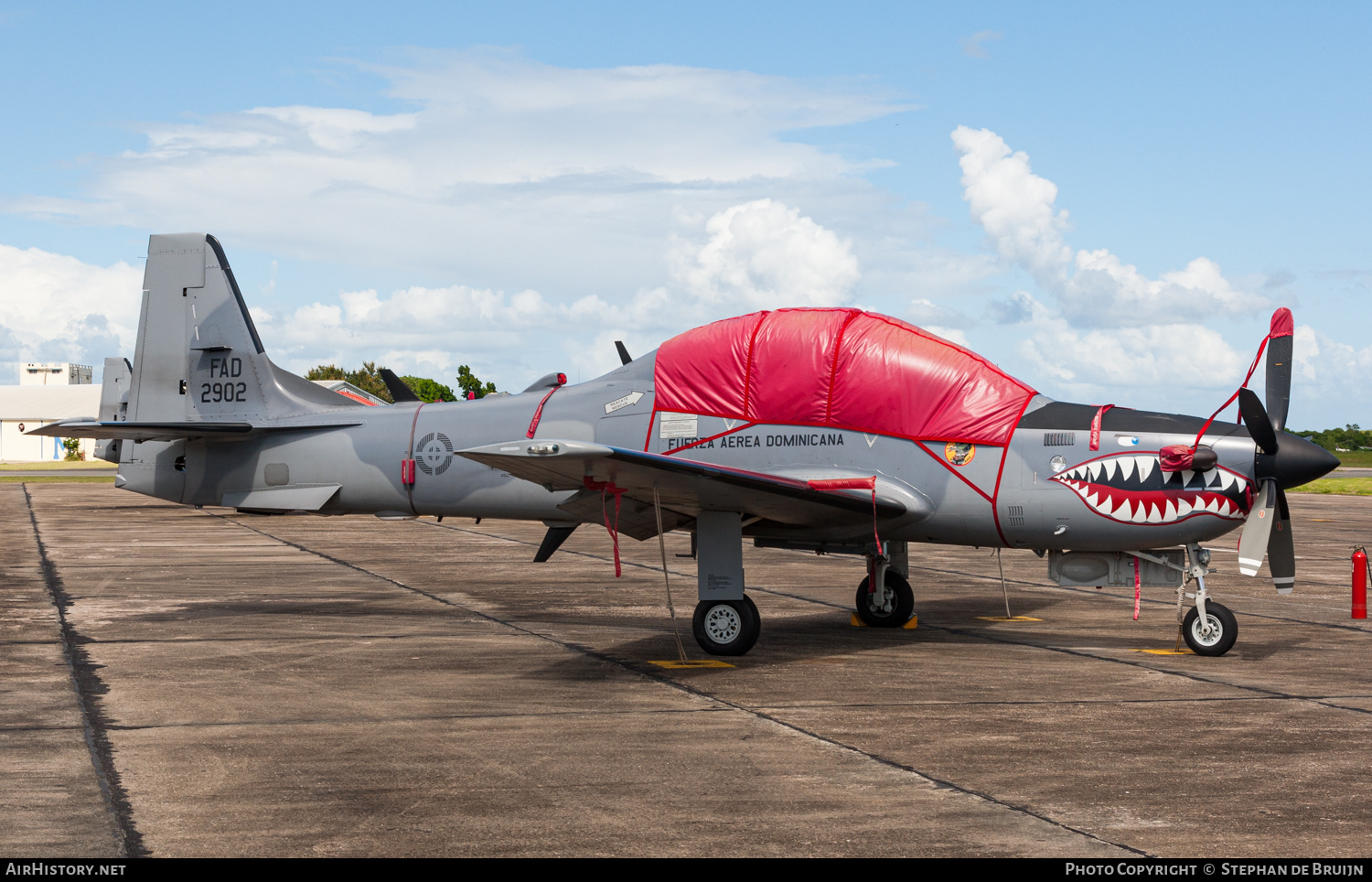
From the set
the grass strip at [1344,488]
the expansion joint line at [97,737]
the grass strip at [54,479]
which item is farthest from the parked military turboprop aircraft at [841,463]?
the grass strip at [54,479]

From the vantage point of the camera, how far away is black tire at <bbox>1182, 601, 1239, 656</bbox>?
10930mm

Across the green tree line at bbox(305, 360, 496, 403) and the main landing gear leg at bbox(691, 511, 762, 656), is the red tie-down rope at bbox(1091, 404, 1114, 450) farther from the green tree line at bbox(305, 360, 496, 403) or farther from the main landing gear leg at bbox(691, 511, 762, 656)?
the green tree line at bbox(305, 360, 496, 403)

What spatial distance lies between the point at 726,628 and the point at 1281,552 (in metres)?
5.08

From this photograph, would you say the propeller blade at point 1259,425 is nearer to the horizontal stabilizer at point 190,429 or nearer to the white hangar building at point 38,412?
the horizontal stabilizer at point 190,429

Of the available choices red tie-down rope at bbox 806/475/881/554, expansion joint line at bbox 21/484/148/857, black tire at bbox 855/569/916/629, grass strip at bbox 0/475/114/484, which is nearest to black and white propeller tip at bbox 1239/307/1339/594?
red tie-down rope at bbox 806/475/881/554

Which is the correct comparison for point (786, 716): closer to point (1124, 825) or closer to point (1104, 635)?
point (1124, 825)

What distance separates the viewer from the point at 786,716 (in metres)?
8.54

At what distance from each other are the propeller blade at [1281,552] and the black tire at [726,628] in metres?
4.68

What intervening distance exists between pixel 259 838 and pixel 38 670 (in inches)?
231

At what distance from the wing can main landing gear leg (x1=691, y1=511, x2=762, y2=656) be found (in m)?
0.18

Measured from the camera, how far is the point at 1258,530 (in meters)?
10.4

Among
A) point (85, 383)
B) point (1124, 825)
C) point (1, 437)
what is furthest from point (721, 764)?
point (85, 383)

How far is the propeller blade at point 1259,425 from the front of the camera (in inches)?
404
